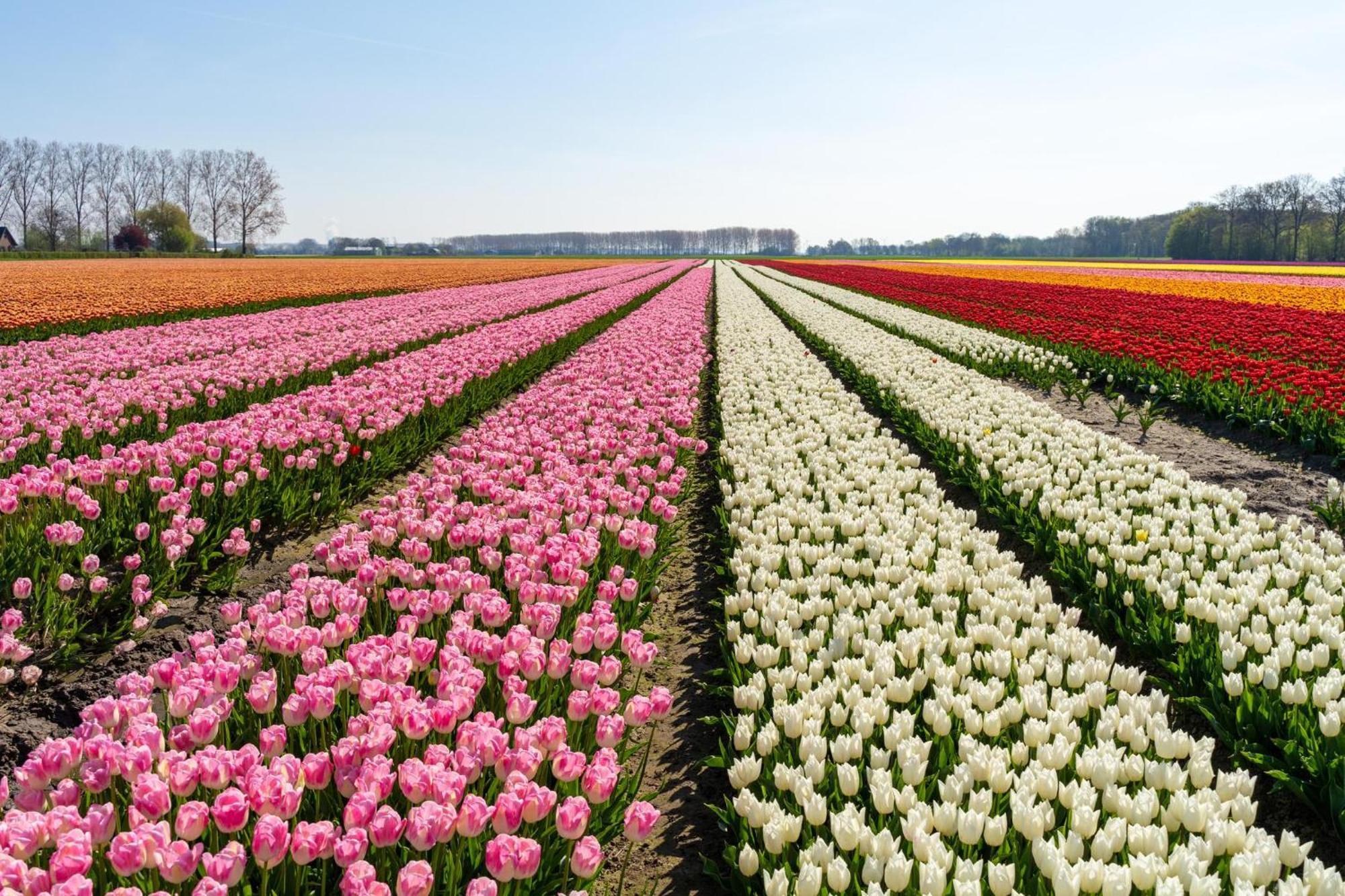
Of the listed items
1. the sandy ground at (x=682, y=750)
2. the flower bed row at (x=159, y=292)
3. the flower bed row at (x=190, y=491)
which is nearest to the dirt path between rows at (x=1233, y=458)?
the sandy ground at (x=682, y=750)

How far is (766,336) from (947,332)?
12.6 ft

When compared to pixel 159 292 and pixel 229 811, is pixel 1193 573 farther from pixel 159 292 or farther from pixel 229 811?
pixel 159 292

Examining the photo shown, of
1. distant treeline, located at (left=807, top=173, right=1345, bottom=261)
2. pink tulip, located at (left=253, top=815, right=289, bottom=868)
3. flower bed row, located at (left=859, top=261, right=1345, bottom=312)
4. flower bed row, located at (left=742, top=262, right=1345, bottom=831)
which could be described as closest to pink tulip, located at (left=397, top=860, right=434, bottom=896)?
pink tulip, located at (left=253, top=815, right=289, bottom=868)

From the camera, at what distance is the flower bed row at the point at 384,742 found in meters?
2.08

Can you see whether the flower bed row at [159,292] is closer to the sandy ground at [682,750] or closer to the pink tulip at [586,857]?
the sandy ground at [682,750]

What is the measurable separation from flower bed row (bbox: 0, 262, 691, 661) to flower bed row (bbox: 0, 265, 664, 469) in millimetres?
1089

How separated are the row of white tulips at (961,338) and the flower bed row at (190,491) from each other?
9294 millimetres

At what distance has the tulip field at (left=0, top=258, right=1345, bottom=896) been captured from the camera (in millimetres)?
2312

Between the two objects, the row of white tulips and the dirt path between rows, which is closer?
the dirt path between rows

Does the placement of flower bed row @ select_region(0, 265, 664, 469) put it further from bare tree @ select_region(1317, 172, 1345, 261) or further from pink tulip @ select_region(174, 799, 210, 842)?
bare tree @ select_region(1317, 172, 1345, 261)

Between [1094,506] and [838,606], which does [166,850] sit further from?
[1094,506]

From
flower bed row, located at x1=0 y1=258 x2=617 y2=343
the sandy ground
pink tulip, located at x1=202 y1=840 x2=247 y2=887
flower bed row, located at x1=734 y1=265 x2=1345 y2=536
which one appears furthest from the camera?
→ flower bed row, located at x1=0 y1=258 x2=617 y2=343

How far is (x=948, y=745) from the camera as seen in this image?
312cm

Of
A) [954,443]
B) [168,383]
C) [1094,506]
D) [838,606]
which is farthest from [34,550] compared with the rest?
[954,443]
